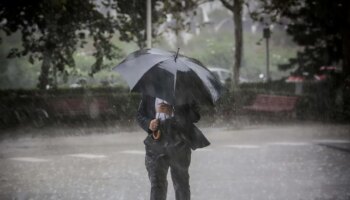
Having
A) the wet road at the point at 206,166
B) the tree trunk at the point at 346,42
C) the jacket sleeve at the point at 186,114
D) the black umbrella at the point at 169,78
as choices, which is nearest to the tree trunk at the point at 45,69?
the wet road at the point at 206,166

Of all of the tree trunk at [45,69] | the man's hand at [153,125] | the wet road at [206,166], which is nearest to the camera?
the man's hand at [153,125]

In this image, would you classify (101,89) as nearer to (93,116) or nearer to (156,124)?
(93,116)

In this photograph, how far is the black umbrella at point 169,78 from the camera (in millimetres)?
5379

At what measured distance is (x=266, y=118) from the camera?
60.5 feet

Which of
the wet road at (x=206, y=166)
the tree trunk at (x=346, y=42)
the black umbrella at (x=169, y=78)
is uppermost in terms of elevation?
the tree trunk at (x=346, y=42)

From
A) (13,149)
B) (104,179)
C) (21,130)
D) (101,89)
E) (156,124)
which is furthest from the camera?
(101,89)

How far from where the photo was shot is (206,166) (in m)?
10.4

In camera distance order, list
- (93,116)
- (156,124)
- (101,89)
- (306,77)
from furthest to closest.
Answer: (306,77), (101,89), (93,116), (156,124)

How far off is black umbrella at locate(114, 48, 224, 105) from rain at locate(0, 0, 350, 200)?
12 mm

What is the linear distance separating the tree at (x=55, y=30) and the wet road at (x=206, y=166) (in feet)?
10.2

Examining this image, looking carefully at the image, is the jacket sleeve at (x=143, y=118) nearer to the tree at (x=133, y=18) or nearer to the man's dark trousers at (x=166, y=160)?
the man's dark trousers at (x=166, y=160)

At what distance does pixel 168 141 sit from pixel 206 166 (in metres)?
5.07

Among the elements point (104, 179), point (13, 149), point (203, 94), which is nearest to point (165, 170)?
point (203, 94)

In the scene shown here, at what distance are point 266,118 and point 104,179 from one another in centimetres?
1022
